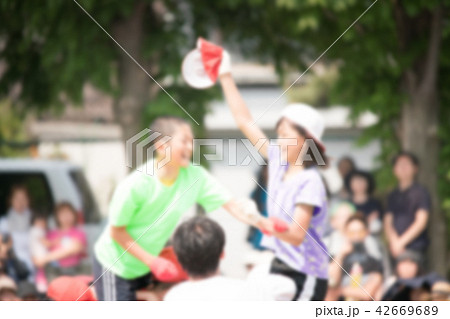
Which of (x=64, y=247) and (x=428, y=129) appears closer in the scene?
(x=64, y=247)

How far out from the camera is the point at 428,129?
4.41 meters

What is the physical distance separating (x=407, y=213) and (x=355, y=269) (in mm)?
401

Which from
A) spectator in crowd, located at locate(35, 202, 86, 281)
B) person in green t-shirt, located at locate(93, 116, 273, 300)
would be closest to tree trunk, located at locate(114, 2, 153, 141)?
spectator in crowd, located at locate(35, 202, 86, 281)

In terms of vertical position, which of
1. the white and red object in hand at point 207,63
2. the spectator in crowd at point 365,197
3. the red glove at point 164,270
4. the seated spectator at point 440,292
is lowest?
the seated spectator at point 440,292

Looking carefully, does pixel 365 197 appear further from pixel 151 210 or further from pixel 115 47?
pixel 151 210

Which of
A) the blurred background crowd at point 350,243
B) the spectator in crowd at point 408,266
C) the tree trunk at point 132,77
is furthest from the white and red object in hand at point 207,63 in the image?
the tree trunk at point 132,77

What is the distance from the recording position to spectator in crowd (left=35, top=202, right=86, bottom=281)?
13.6 ft

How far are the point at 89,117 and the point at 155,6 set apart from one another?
356 cm

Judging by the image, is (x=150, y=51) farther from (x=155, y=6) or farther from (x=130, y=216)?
(x=130, y=216)

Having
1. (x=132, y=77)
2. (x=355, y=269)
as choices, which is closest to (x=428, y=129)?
(x=355, y=269)

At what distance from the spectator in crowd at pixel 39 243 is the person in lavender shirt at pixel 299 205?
1785 mm

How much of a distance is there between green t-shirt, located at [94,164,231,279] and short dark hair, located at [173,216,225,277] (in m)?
0.30

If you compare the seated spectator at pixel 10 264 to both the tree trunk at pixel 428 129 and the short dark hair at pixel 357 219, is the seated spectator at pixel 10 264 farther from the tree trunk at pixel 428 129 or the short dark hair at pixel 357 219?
the tree trunk at pixel 428 129

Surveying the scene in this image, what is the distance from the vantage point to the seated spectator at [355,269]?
11.3 feet
